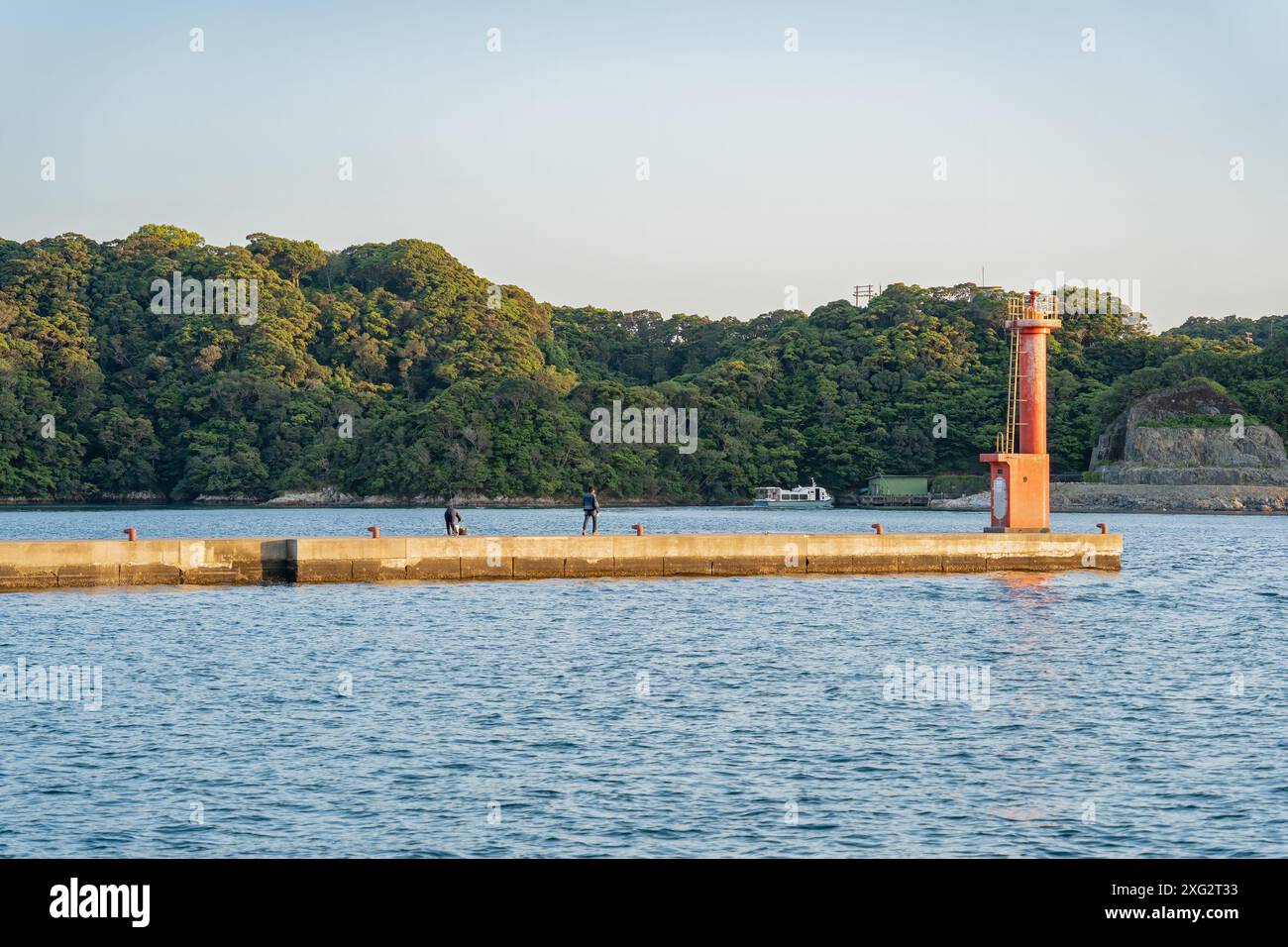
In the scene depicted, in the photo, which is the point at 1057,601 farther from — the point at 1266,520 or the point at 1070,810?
the point at 1266,520

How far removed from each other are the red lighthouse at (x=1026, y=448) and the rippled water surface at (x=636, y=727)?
4377mm

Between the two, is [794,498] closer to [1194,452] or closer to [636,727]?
[1194,452]

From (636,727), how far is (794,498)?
12418 cm

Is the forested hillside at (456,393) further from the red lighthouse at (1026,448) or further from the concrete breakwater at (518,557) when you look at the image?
the concrete breakwater at (518,557)

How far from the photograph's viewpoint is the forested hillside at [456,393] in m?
151

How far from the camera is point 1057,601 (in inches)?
1742

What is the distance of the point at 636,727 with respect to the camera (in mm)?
23656

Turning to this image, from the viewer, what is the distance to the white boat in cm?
14375

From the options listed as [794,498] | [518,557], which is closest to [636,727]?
[518,557]

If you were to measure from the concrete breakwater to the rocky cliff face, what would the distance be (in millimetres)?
92902

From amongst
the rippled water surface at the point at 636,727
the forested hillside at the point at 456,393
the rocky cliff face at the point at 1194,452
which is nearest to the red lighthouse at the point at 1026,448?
the rippled water surface at the point at 636,727
